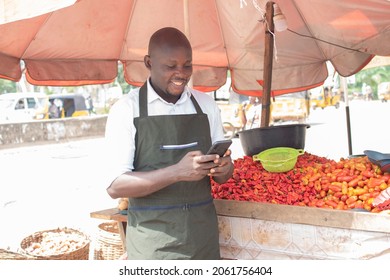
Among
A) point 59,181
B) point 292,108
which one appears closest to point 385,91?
point 292,108

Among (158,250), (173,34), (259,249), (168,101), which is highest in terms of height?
(173,34)

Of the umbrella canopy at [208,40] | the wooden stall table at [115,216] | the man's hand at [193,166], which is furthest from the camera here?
the umbrella canopy at [208,40]

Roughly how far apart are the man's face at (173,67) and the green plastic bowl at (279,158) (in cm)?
144

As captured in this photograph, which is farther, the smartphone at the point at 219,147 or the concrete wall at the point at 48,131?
the concrete wall at the point at 48,131

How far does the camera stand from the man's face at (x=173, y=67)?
2436 millimetres

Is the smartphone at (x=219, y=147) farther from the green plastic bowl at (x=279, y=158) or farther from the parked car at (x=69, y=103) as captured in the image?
the parked car at (x=69, y=103)

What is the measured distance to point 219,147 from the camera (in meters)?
2.31

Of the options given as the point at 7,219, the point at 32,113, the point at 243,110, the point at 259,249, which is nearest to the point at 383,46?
the point at 259,249

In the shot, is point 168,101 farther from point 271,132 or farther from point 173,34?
point 271,132

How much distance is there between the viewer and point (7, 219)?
7.26 m

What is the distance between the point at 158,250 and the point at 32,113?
23.5m

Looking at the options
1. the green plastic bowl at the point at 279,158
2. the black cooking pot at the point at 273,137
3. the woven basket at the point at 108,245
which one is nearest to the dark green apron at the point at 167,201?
the green plastic bowl at the point at 279,158

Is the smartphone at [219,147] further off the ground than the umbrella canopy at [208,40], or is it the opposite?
the umbrella canopy at [208,40]

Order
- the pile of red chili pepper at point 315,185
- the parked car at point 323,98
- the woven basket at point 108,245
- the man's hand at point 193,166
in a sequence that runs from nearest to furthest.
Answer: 1. the man's hand at point 193,166
2. the pile of red chili pepper at point 315,185
3. the woven basket at point 108,245
4. the parked car at point 323,98
